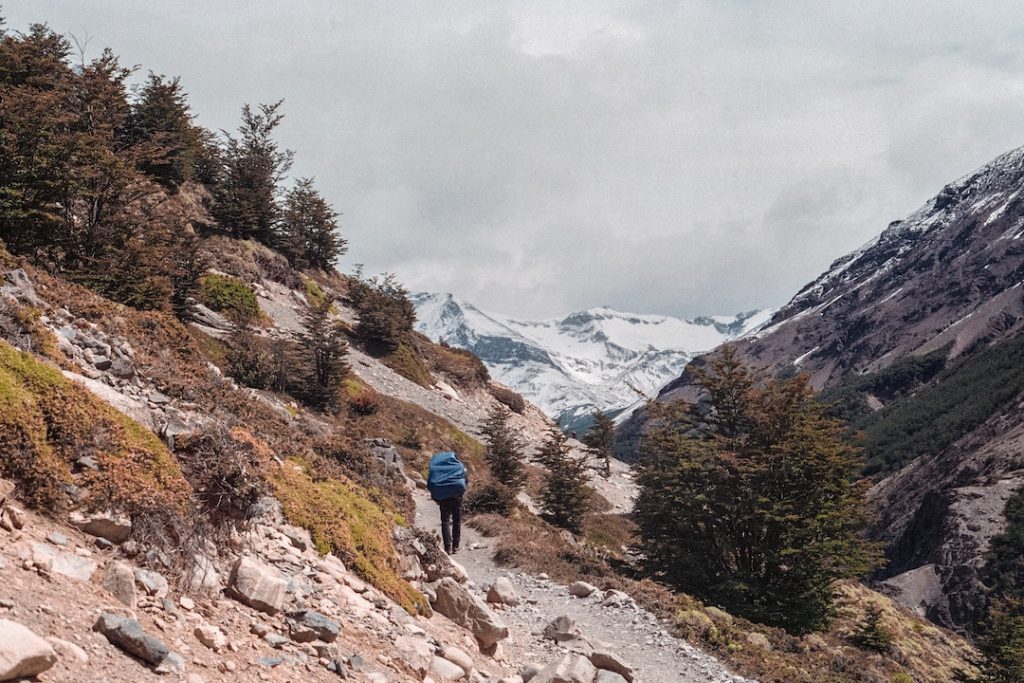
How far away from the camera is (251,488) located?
7.85 m

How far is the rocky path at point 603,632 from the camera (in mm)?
10945

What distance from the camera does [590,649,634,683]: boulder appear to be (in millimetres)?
9867

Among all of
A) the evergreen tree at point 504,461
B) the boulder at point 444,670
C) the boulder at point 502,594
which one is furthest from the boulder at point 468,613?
the evergreen tree at point 504,461

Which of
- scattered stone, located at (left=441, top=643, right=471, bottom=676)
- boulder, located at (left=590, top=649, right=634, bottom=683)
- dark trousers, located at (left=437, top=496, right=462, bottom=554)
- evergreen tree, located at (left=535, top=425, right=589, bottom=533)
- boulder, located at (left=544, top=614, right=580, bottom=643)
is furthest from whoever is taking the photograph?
evergreen tree, located at (left=535, top=425, right=589, bottom=533)

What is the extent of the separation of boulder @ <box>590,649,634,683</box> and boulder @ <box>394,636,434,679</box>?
3.29 meters

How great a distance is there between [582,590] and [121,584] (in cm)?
1123

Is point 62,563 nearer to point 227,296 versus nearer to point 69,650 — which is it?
point 69,650

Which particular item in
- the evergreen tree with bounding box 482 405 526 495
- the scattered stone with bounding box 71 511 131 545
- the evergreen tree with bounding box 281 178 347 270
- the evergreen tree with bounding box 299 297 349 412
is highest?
the evergreen tree with bounding box 281 178 347 270

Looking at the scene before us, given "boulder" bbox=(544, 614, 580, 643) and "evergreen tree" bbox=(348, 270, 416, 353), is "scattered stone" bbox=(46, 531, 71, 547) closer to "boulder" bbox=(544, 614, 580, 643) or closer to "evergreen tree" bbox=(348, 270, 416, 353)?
"boulder" bbox=(544, 614, 580, 643)

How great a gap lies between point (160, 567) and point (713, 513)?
1586cm

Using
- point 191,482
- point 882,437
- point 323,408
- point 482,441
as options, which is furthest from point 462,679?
point 882,437

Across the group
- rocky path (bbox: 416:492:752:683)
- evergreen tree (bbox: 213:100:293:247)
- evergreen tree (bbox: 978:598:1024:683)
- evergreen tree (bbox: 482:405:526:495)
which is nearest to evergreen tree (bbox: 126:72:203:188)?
evergreen tree (bbox: 213:100:293:247)

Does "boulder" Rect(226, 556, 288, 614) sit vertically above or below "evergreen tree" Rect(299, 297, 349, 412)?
below

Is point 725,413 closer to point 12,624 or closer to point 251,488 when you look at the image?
point 251,488
